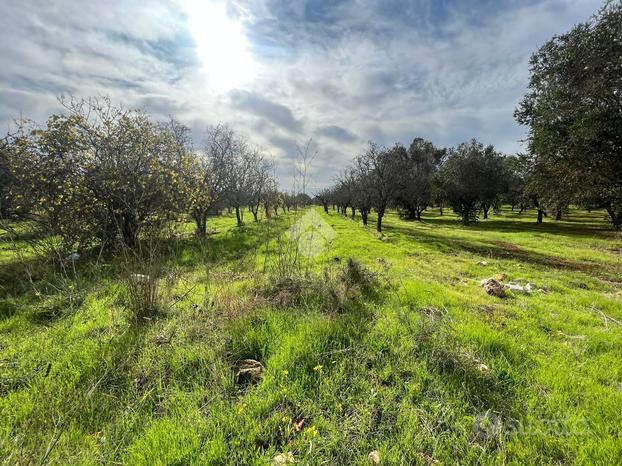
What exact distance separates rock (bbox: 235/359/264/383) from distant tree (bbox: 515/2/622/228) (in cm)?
1434

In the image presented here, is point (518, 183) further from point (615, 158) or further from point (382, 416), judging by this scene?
point (382, 416)

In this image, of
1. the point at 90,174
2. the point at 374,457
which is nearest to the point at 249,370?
the point at 374,457

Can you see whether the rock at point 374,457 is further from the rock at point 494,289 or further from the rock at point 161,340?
the rock at point 494,289

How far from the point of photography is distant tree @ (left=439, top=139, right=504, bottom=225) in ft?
119

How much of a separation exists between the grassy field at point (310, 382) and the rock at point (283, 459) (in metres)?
0.03

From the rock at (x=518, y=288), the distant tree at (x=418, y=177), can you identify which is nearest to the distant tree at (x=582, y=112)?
the rock at (x=518, y=288)

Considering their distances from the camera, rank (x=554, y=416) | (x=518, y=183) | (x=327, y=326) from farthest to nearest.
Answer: (x=518, y=183), (x=327, y=326), (x=554, y=416)

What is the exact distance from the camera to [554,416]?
2.48m

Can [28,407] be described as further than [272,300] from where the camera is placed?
No

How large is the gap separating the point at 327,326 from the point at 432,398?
61.0 inches

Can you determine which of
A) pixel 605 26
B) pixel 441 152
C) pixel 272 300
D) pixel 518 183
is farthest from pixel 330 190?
pixel 272 300

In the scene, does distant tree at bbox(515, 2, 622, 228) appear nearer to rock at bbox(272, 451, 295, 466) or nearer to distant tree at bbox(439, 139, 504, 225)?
rock at bbox(272, 451, 295, 466)

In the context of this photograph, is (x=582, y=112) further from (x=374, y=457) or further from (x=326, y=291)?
(x=374, y=457)

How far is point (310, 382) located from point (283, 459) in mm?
899
